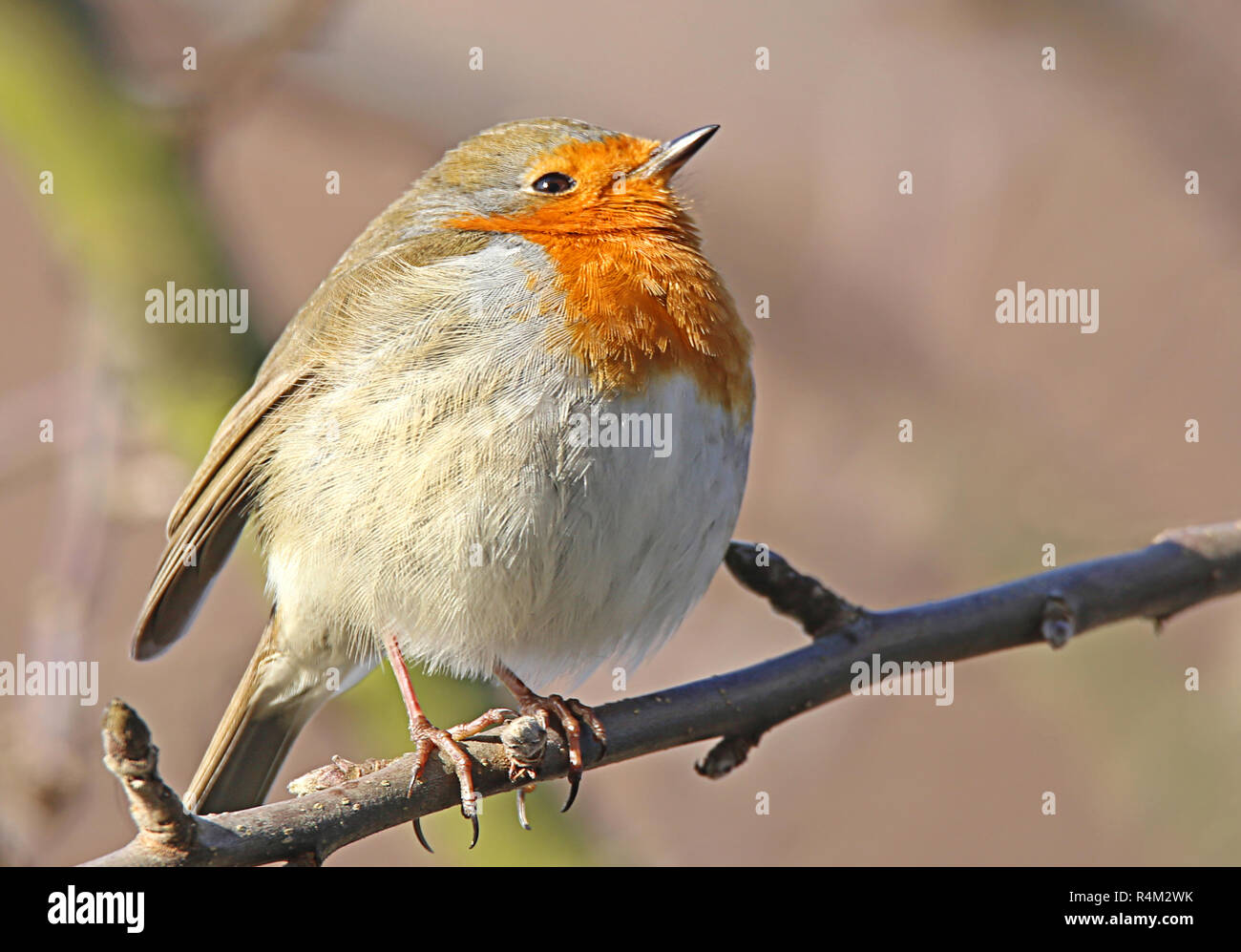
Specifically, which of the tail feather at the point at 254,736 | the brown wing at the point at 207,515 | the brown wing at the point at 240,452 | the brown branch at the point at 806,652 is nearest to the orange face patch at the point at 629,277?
the brown wing at the point at 240,452

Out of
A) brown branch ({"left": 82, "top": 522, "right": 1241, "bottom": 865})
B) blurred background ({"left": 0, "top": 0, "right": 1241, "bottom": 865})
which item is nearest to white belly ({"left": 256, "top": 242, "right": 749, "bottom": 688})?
brown branch ({"left": 82, "top": 522, "right": 1241, "bottom": 865})

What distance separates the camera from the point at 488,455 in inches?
128

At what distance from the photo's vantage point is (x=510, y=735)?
2.68 m

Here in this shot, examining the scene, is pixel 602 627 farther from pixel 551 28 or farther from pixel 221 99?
pixel 551 28

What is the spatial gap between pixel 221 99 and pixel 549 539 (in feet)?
7.19

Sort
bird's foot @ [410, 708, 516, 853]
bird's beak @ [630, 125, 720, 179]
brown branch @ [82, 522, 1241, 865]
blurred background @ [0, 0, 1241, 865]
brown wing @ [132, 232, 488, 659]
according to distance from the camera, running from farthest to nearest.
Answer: blurred background @ [0, 0, 1241, 865]
bird's beak @ [630, 125, 720, 179]
brown wing @ [132, 232, 488, 659]
bird's foot @ [410, 708, 516, 853]
brown branch @ [82, 522, 1241, 865]

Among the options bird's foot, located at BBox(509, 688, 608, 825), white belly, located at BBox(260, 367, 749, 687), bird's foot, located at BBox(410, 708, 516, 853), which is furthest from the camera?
white belly, located at BBox(260, 367, 749, 687)

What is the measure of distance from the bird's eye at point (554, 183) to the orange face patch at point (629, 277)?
2 cm

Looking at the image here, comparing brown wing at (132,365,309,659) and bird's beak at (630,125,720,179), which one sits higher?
bird's beak at (630,125,720,179)

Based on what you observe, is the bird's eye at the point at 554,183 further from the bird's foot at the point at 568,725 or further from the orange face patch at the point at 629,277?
the bird's foot at the point at 568,725

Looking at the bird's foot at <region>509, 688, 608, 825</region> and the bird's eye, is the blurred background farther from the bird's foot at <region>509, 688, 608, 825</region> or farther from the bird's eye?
the bird's foot at <region>509, 688, 608, 825</region>

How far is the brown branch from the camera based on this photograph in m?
2.60

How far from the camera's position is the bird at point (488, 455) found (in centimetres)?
329

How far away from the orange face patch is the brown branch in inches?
21.6
